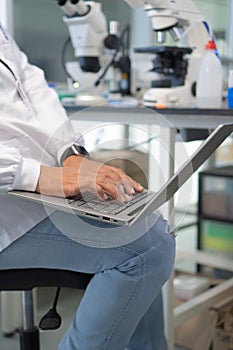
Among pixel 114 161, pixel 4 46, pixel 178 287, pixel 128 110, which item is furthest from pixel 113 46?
pixel 114 161

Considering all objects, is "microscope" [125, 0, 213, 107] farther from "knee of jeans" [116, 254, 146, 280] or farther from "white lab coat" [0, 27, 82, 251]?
"knee of jeans" [116, 254, 146, 280]

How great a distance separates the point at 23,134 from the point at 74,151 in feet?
0.39

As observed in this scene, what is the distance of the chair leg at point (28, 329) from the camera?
1.18 meters

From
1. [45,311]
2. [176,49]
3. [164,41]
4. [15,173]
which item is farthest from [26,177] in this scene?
[164,41]

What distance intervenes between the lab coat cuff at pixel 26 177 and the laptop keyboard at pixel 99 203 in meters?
0.09

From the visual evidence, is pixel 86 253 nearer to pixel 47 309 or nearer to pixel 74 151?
pixel 74 151

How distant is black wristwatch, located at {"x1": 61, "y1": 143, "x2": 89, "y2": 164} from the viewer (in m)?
1.11

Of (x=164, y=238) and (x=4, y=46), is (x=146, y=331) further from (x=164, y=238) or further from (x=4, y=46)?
(x=4, y=46)

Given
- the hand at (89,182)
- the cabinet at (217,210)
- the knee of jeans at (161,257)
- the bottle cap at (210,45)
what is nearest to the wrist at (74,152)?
the hand at (89,182)

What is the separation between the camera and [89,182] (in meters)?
0.93

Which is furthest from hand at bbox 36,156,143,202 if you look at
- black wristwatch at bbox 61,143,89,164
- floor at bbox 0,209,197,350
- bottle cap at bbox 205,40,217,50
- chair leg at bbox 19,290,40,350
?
bottle cap at bbox 205,40,217,50

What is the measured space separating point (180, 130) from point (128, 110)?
17 cm

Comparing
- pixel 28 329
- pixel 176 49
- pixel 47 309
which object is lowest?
pixel 47 309

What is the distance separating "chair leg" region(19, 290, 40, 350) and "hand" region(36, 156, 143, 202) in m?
0.34
